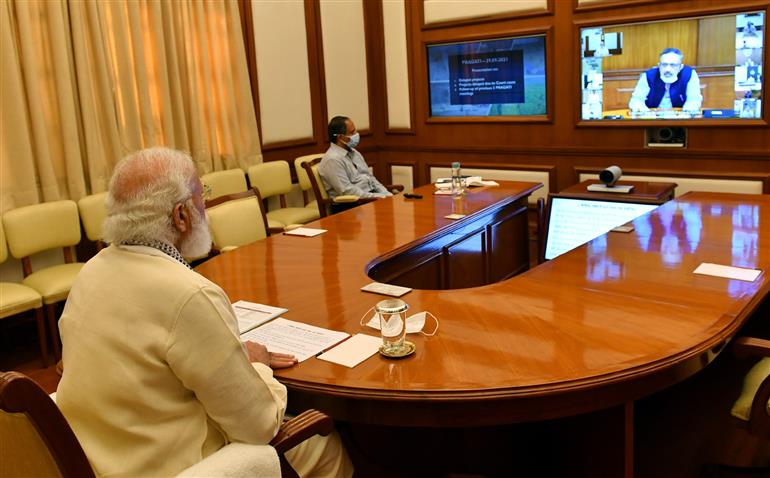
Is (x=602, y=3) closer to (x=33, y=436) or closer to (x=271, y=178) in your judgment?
(x=271, y=178)

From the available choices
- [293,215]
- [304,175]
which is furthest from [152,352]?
[304,175]

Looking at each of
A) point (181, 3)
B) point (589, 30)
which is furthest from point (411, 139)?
point (181, 3)

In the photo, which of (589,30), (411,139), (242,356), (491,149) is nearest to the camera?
(242,356)

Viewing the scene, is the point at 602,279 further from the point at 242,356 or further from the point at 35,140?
the point at 35,140

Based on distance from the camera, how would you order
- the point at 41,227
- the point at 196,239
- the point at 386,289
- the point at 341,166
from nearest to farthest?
the point at 196,239, the point at 386,289, the point at 41,227, the point at 341,166

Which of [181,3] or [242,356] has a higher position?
[181,3]

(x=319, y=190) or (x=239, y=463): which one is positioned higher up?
(x=319, y=190)

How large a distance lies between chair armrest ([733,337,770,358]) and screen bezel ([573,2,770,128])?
3.45 m

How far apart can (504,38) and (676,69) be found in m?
1.45

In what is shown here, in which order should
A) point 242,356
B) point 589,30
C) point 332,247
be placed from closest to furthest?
point 242,356 < point 332,247 < point 589,30

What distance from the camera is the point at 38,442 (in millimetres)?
1413

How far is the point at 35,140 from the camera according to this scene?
14.4 feet

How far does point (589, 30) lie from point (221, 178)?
3092mm

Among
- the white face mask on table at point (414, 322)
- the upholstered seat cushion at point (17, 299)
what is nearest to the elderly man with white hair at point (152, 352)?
the white face mask on table at point (414, 322)
